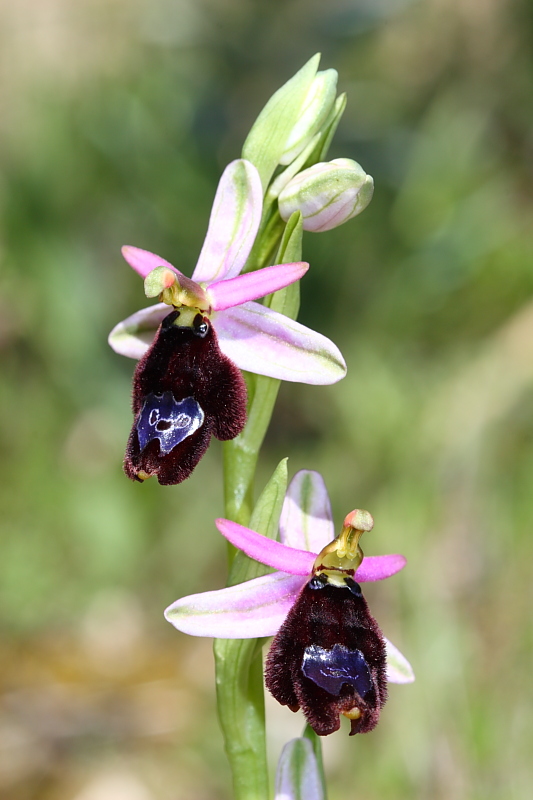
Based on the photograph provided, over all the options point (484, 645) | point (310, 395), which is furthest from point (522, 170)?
point (484, 645)

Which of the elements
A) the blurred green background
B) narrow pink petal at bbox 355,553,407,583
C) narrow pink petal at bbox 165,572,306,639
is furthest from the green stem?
the blurred green background

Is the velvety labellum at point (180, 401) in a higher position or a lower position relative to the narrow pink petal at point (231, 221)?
lower

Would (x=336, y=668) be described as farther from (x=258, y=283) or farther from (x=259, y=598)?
(x=258, y=283)

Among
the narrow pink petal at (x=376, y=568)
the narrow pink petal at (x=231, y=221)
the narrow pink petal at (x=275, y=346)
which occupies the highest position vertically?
the narrow pink petal at (x=231, y=221)

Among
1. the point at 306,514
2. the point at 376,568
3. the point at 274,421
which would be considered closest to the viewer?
the point at 376,568

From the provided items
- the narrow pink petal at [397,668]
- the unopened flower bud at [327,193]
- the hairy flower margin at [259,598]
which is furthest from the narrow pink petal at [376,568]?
the unopened flower bud at [327,193]

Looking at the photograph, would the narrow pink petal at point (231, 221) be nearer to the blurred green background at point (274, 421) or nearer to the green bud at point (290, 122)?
the green bud at point (290, 122)

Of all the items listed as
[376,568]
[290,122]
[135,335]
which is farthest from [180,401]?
[290,122]
